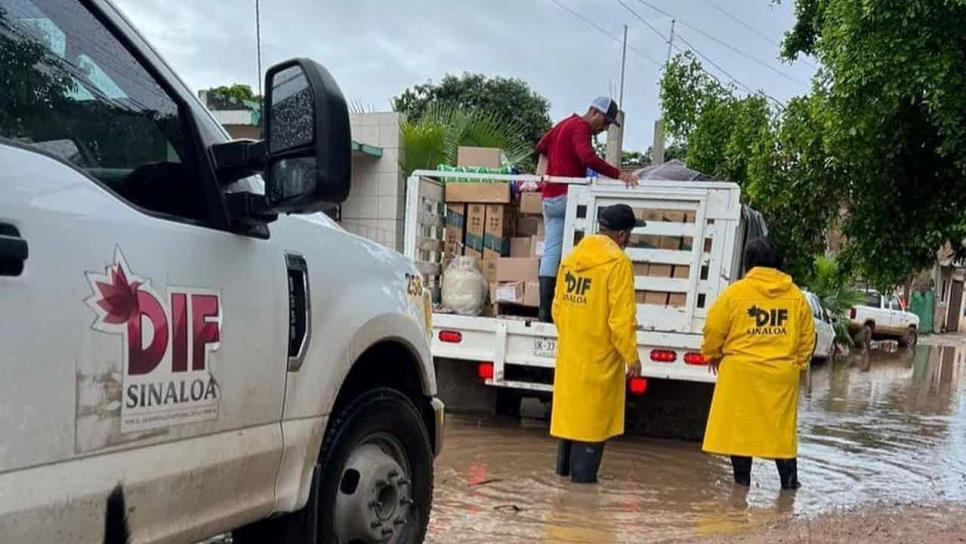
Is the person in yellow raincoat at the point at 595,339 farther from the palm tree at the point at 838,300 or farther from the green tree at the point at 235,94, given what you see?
the palm tree at the point at 838,300

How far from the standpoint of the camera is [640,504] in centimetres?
596

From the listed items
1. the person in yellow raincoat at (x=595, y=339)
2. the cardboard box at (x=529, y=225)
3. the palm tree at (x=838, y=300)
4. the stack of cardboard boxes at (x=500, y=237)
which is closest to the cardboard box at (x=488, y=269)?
the stack of cardboard boxes at (x=500, y=237)

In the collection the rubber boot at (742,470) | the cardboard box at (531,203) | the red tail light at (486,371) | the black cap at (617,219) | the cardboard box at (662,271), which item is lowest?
the rubber boot at (742,470)

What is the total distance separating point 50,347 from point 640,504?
456 cm

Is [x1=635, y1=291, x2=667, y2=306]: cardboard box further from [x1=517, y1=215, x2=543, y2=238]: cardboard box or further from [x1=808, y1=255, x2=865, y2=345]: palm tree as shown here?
[x1=808, y1=255, x2=865, y2=345]: palm tree

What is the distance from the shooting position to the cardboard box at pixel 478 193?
8203 mm

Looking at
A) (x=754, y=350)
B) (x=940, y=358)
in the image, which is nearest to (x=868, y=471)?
(x=754, y=350)

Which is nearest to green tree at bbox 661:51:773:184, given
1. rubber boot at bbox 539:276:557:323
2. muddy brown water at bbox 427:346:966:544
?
muddy brown water at bbox 427:346:966:544

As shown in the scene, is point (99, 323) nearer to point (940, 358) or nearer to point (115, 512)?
point (115, 512)

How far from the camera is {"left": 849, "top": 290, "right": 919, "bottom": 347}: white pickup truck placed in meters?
25.5

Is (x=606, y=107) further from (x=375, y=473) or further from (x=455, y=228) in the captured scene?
(x=375, y=473)

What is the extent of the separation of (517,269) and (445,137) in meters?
5.46

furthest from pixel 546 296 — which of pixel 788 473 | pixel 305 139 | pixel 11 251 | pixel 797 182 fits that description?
pixel 11 251

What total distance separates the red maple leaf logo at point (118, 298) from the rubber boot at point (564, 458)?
4.65 metres
